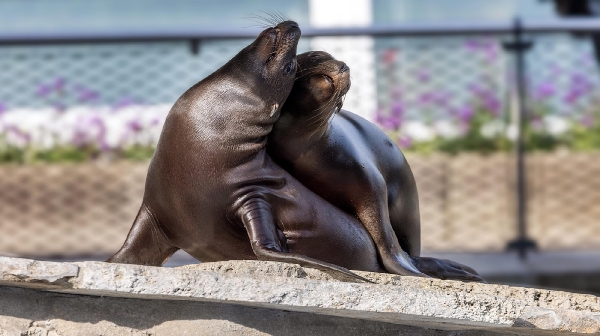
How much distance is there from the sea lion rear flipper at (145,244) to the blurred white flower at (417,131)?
392 centimetres

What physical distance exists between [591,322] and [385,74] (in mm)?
4367

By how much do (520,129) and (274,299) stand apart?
15.0 ft

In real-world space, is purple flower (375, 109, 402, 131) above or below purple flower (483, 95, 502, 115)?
below

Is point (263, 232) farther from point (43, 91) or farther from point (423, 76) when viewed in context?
point (43, 91)

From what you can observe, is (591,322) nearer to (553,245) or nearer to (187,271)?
(187,271)

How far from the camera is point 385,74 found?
6422mm

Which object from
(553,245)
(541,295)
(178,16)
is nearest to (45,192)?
(178,16)

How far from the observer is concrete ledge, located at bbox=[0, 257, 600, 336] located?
188 cm

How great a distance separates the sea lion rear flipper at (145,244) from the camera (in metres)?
2.63

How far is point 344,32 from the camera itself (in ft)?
20.6

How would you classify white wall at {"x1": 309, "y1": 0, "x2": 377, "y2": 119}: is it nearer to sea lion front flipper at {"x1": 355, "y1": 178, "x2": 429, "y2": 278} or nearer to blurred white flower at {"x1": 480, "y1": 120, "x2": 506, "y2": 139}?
blurred white flower at {"x1": 480, "y1": 120, "x2": 506, "y2": 139}

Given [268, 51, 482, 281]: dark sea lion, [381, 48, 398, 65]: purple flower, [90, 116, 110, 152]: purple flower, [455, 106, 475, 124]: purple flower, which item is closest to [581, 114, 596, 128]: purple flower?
[455, 106, 475, 124]: purple flower

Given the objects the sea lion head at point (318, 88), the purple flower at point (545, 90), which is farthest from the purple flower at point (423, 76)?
the sea lion head at point (318, 88)

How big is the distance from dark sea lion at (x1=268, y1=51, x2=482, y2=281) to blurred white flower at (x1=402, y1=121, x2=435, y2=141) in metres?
3.59
